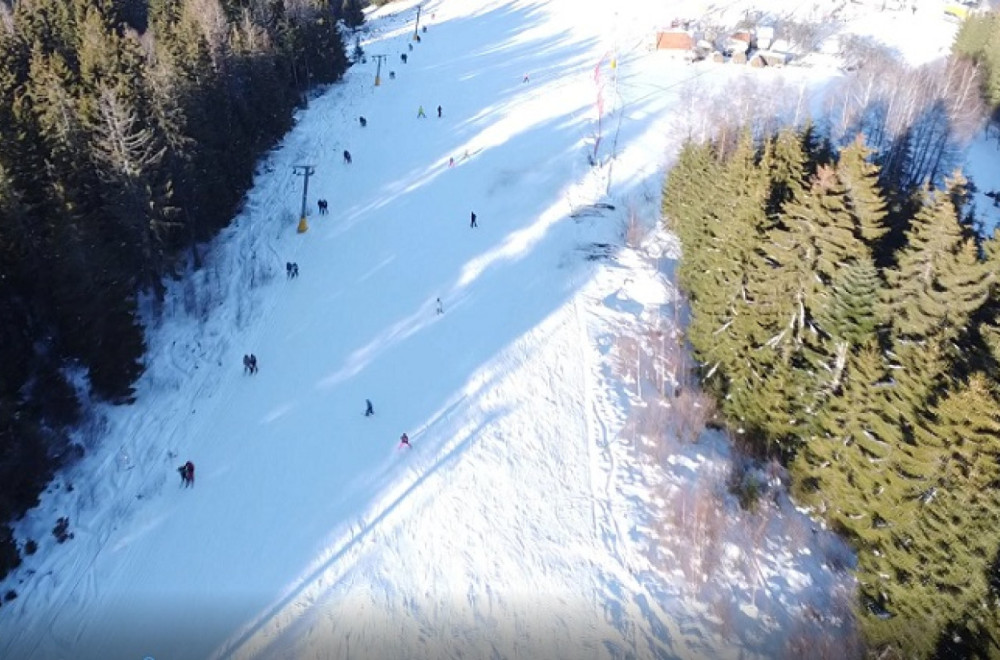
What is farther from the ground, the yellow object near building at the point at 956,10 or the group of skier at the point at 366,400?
the yellow object near building at the point at 956,10

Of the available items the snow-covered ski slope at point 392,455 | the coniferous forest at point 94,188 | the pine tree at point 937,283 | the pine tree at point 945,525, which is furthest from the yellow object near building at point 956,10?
the pine tree at point 945,525

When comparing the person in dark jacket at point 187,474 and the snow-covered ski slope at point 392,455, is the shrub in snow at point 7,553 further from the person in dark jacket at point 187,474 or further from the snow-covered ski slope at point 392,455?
the person in dark jacket at point 187,474

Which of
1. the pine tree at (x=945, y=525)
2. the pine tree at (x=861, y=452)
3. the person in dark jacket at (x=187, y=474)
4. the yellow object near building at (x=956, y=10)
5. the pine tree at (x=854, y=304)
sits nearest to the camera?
the pine tree at (x=945, y=525)

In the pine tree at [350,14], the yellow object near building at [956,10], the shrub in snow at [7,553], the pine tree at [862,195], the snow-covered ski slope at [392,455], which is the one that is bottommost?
the snow-covered ski slope at [392,455]

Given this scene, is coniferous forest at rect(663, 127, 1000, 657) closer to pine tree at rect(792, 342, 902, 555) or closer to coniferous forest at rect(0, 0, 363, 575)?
pine tree at rect(792, 342, 902, 555)

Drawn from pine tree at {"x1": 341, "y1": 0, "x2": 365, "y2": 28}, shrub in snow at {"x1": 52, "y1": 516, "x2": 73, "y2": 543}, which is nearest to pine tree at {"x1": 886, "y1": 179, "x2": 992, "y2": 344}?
shrub in snow at {"x1": 52, "y1": 516, "x2": 73, "y2": 543}

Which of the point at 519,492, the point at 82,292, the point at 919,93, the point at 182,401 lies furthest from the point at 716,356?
the point at 919,93
